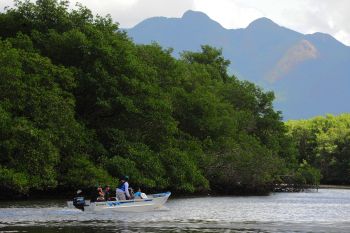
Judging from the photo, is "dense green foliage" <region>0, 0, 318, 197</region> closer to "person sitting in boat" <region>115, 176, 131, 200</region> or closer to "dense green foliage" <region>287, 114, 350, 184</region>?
"person sitting in boat" <region>115, 176, 131, 200</region>

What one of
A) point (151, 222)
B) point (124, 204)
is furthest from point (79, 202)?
point (151, 222)

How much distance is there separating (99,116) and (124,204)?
18.7 metres

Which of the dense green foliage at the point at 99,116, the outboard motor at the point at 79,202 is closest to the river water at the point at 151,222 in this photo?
the outboard motor at the point at 79,202

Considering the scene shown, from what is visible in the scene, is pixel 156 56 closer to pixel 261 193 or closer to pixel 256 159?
pixel 256 159

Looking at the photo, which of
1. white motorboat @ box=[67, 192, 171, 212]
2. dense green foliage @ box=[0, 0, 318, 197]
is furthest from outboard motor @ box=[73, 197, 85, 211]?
dense green foliage @ box=[0, 0, 318, 197]

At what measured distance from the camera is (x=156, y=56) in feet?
248

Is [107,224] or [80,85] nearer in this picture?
[107,224]

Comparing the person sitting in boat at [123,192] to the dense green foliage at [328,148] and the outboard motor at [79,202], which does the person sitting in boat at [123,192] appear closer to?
the outboard motor at [79,202]

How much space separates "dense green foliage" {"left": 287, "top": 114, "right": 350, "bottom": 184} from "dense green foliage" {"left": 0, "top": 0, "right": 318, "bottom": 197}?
4875 cm

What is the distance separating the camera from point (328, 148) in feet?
424

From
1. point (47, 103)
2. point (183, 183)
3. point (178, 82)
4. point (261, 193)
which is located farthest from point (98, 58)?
point (261, 193)

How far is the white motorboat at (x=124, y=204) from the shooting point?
41919mm

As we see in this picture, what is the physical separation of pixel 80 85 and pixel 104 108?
295cm

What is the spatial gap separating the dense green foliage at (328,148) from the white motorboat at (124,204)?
288 ft
